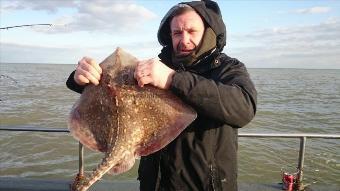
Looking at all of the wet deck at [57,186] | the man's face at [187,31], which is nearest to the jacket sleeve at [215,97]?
the man's face at [187,31]

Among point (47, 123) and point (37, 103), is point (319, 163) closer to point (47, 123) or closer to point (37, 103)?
point (47, 123)

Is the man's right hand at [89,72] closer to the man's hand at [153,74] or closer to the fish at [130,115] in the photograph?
the fish at [130,115]

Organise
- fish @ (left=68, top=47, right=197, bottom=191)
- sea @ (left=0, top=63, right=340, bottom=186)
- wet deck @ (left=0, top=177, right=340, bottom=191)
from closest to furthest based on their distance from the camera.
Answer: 1. fish @ (left=68, top=47, right=197, bottom=191)
2. wet deck @ (left=0, top=177, right=340, bottom=191)
3. sea @ (left=0, top=63, right=340, bottom=186)

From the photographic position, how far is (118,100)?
231 centimetres

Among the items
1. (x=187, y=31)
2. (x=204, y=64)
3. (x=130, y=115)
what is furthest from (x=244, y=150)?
(x=130, y=115)

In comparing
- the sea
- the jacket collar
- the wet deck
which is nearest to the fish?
the jacket collar

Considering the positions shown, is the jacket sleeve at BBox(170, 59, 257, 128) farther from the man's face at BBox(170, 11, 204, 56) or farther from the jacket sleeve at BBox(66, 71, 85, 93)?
the jacket sleeve at BBox(66, 71, 85, 93)

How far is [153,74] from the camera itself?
218 cm

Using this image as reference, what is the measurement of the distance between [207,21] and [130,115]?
0.93 metres

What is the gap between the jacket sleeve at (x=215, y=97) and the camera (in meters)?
A: 2.21

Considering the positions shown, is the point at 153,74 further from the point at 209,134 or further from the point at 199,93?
the point at 209,134

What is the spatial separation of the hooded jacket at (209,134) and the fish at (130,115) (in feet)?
0.48

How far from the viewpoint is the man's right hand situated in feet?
7.62

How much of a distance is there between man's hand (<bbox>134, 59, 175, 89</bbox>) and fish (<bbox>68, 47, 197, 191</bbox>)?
96 mm
